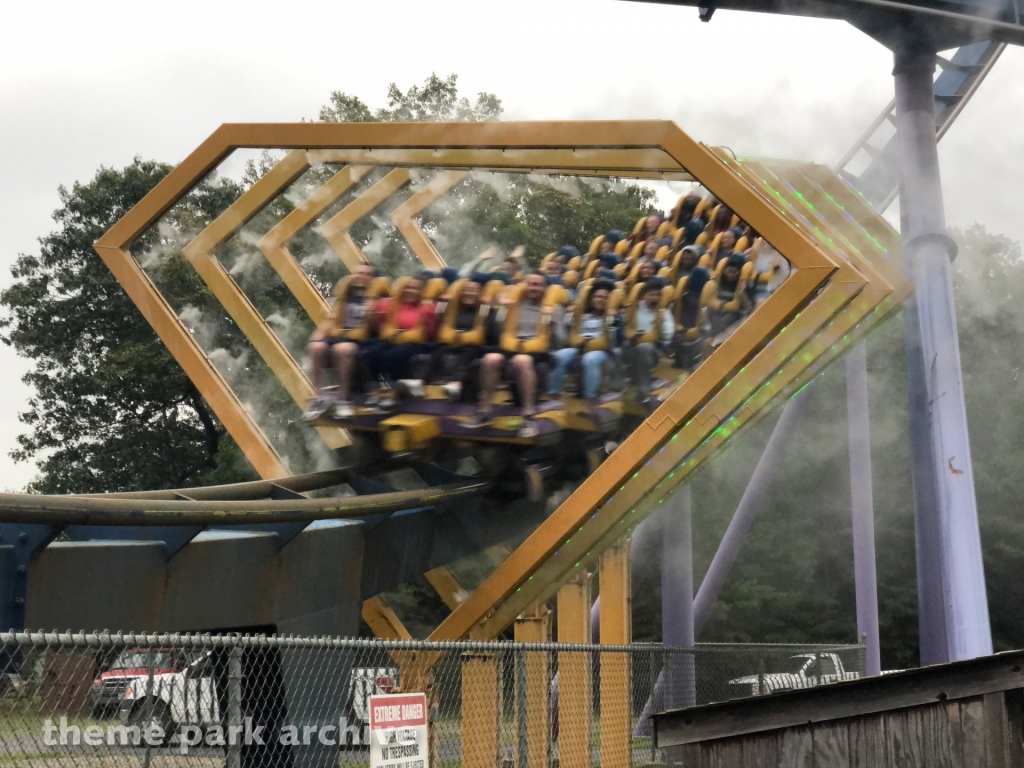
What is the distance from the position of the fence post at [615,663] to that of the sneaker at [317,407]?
2627mm

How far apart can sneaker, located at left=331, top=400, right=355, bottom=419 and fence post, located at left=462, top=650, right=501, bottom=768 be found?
1.78 metres

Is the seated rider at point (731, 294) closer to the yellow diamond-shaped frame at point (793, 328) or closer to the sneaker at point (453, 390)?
the yellow diamond-shaped frame at point (793, 328)

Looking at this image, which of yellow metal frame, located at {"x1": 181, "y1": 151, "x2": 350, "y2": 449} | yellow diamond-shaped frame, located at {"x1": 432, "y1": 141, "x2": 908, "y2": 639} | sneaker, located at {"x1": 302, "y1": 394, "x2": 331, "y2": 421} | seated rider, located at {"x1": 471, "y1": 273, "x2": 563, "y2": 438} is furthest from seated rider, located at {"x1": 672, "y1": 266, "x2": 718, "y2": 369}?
yellow metal frame, located at {"x1": 181, "y1": 151, "x2": 350, "y2": 449}

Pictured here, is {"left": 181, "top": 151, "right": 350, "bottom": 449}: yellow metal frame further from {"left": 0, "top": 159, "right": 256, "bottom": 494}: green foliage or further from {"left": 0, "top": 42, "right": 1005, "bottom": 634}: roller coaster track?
{"left": 0, "top": 159, "right": 256, "bottom": 494}: green foliage

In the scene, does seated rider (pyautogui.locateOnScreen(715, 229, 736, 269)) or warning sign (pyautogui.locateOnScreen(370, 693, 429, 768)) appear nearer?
warning sign (pyautogui.locateOnScreen(370, 693, 429, 768))

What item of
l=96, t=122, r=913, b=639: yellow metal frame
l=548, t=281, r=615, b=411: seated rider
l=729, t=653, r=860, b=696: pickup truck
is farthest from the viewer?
l=729, t=653, r=860, b=696: pickup truck

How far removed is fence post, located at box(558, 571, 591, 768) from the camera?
795 centimetres

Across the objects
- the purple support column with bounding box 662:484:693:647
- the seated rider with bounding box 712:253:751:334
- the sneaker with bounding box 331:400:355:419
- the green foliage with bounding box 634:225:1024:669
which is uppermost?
the green foliage with bounding box 634:225:1024:669

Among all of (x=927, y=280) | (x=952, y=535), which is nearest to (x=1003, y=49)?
(x=927, y=280)

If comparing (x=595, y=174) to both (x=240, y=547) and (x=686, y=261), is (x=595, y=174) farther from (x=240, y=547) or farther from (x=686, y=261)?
(x=240, y=547)

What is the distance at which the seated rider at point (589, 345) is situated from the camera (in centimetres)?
860

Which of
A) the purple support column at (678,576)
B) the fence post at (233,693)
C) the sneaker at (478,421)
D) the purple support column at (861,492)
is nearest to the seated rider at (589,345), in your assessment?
the sneaker at (478,421)

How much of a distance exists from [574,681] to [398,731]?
5444mm

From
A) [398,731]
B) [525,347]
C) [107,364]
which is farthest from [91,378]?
[398,731]
